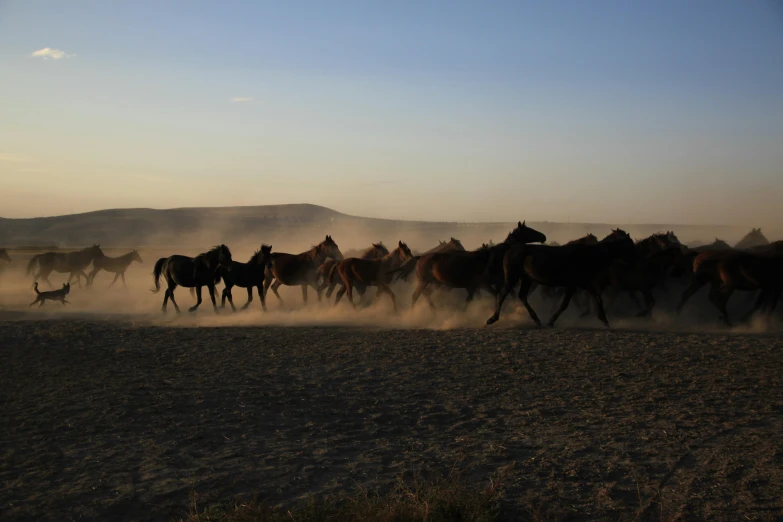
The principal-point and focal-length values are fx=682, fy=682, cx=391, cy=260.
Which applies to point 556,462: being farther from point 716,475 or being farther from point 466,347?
point 466,347

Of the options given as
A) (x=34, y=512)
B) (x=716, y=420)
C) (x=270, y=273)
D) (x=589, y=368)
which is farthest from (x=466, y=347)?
(x=270, y=273)

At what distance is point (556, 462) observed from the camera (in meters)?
5.76

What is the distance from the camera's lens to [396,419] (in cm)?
721

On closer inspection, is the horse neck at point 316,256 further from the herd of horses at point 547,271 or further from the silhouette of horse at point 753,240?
the silhouette of horse at point 753,240

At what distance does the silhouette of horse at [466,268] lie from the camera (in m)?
15.5

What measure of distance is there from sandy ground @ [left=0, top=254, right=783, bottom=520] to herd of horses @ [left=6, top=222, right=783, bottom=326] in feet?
4.85

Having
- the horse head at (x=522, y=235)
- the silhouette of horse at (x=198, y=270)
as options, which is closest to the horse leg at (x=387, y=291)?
the horse head at (x=522, y=235)

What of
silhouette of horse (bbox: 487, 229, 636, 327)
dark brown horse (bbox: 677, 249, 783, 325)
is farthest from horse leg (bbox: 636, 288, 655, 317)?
silhouette of horse (bbox: 487, 229, 636, 327)

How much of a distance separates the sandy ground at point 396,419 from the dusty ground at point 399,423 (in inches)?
1.0

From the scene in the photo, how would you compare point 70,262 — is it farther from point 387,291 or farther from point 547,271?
point 547,271

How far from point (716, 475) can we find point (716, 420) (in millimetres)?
1715

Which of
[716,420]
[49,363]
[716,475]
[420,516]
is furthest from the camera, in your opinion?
[49,363]

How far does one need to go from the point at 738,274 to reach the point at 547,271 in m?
3.91

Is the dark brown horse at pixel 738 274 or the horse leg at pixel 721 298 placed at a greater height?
the dark brown horse at pixel 738 274
